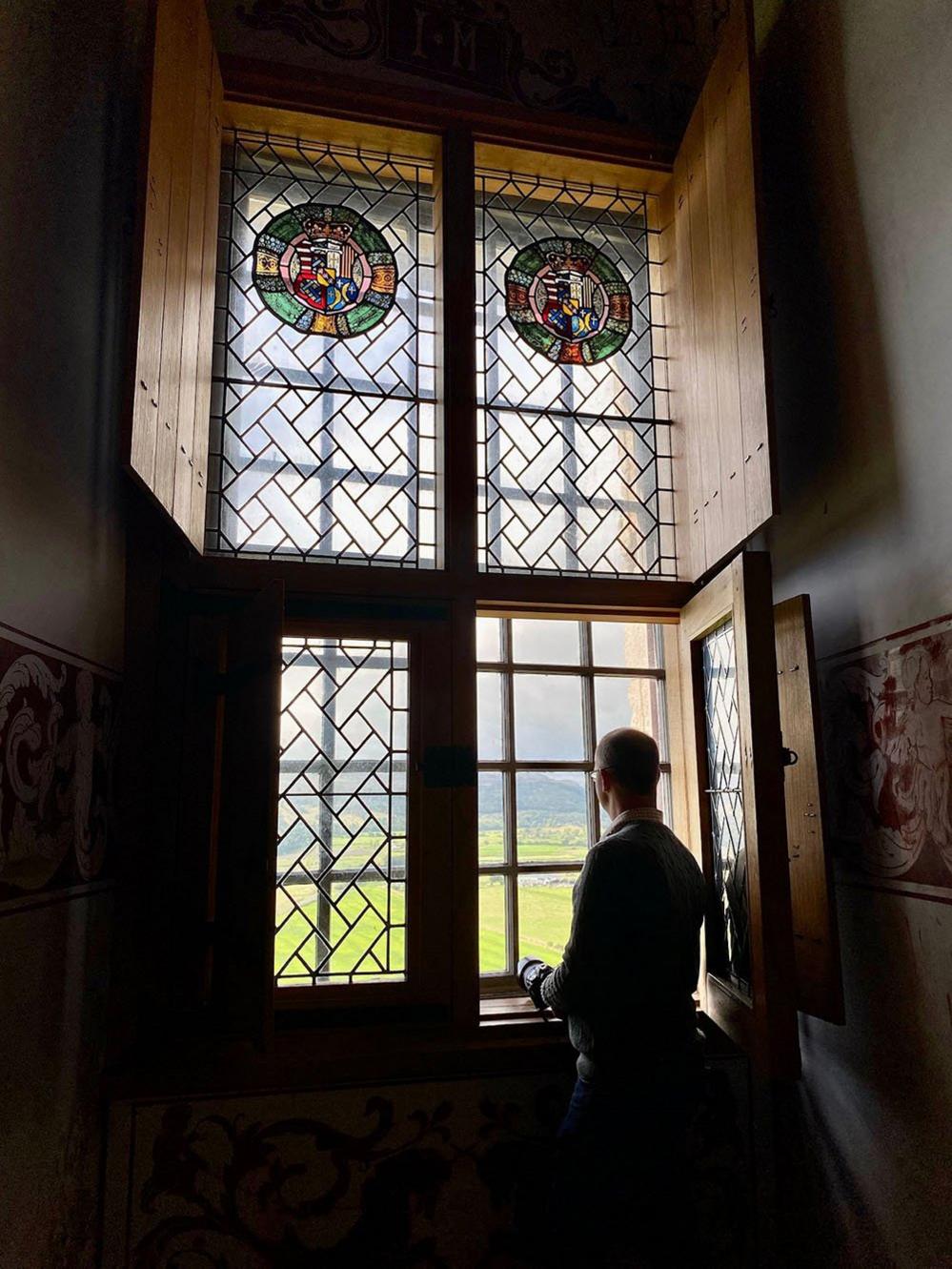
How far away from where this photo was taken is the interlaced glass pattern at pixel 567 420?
9.39 ft

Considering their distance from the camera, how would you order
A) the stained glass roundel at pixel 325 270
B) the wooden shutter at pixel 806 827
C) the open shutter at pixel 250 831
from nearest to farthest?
1. the open shutter at pixel 250 831
2. the wooden shutter at pixel 806 827
3. the stained glass roundel at pixel 325 270

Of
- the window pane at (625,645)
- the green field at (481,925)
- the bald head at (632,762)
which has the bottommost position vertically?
the green field at (481,925)

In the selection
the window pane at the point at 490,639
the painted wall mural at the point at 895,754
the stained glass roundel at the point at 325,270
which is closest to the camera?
the painted wall mural at the point at 895,754

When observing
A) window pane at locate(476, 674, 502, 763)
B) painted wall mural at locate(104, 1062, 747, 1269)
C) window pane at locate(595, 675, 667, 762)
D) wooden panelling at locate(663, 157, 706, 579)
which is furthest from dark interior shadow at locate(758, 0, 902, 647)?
painted wall mural at locate(104, 1062, 747, 1269)

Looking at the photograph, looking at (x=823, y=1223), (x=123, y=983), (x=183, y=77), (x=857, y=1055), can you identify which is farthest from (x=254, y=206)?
(x=823, y=1223)

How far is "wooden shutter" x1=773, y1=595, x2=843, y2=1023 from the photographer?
2.12m

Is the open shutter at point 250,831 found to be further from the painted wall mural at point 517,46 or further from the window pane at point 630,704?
the painted wall mural at point 517,46

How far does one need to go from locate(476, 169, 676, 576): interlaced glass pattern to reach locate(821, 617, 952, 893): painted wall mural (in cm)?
83

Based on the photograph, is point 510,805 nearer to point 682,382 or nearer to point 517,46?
point 682,382

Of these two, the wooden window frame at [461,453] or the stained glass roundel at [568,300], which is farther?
the stained glass roundel at [568,300]

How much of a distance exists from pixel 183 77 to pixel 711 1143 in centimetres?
302

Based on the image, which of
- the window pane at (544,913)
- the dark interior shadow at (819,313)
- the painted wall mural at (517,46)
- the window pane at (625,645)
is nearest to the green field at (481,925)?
the window pane at (544,913)

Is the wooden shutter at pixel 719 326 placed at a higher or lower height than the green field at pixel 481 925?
higher

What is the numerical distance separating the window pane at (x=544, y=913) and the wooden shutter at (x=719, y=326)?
3.46 feet
